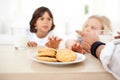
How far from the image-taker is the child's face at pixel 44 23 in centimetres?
191

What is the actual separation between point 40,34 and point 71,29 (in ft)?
2.38

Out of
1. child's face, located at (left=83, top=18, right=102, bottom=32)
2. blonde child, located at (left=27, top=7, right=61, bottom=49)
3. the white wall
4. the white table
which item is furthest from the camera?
the white wall

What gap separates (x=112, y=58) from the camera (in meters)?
0.62

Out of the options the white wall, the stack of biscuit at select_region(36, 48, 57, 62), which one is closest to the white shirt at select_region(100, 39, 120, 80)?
the stack of biscuit at select_region(36, 48, 57, 62)

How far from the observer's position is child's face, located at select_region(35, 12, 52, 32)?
6.26 feet

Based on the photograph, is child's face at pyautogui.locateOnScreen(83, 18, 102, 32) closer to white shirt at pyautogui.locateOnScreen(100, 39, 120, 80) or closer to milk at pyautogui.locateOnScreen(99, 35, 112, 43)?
milk at pyautogui.locateOnScreen(99, 35, 112, 43)

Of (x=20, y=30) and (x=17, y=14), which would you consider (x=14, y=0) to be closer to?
(x=17, y=14)

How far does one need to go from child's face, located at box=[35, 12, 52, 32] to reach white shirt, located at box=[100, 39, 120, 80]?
1299 millimetres

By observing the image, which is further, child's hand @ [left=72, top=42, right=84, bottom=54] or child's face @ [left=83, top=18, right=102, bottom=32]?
child's face @ [left=83, top=18, right=102, bottom=32]

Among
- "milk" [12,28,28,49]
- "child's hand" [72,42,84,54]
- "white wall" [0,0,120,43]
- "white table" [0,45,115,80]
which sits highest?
"white wall" [0,0,120,43]

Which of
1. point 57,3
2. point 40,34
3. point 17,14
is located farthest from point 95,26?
point 17,14

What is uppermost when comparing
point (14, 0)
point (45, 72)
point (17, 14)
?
point (14, 0)

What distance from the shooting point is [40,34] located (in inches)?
78.4

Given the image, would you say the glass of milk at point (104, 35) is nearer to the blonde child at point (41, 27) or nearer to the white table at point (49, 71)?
the white table at point (49, 71)
